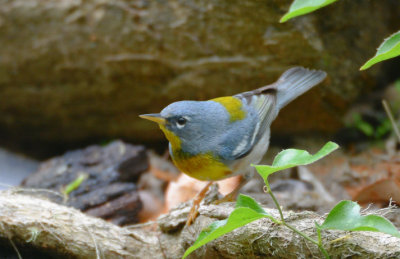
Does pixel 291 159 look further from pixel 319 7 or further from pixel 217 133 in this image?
pixel 217 133

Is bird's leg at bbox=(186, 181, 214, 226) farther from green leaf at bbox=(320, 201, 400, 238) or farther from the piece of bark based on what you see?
green leaf at bbox=(320, 201, 400, 238)

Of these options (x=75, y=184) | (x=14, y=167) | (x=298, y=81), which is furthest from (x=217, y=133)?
(x=14, y=167)

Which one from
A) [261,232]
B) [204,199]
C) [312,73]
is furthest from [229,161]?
[312,73]

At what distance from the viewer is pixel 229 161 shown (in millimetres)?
3717

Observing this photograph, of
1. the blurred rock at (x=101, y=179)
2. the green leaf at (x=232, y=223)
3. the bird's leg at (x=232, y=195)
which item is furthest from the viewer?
the blurred rock at (x=101, y=179)

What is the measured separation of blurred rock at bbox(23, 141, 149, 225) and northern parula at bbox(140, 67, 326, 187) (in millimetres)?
1031

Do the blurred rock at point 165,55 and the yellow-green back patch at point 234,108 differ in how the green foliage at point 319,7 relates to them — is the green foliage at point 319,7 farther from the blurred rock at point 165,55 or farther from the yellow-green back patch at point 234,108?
the blurred rock at point 165,55

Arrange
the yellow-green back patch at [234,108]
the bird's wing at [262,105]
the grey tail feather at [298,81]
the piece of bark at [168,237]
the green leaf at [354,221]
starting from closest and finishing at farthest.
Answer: the green leaf at [354,221]
the piece of bark at [168,237]
the yellow-green back patch at [234,108]
the bird's wing at [262,105]
the grey tail feather at [298,81]

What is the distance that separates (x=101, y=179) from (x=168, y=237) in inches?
52.5

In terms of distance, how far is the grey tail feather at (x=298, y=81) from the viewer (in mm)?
4371

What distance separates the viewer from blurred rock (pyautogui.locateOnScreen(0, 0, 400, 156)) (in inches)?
189

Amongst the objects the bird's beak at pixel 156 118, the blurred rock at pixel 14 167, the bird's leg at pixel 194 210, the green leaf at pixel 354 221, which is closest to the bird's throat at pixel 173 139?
the bird's beak at pixel 156 118

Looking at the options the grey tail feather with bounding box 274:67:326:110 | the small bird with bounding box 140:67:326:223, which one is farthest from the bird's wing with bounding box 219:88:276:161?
the grey tail feather with bounding box 274:67:326:110

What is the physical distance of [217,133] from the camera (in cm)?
382
